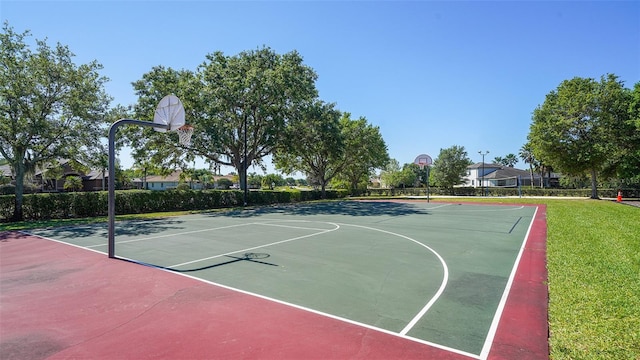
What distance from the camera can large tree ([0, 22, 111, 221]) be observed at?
63.7ft

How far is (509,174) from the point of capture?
75750mm

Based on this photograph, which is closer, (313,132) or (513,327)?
(513,327)

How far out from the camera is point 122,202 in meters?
25.0

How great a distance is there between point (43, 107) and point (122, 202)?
26.1 feet

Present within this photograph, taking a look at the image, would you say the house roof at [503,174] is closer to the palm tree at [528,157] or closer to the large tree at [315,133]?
the palm tree at [528,157]

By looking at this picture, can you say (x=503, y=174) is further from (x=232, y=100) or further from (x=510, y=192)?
(x=232, y=100)

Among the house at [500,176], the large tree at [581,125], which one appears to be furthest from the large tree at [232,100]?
the house at [500,176]

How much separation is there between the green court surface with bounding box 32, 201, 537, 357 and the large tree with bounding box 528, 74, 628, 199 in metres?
27.6

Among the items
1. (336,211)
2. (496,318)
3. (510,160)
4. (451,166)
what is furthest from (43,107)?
(510,160)

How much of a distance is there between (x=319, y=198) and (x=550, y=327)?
4312cm

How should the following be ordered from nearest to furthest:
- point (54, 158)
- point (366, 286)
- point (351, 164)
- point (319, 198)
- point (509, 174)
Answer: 1. point (366, 286)
2. point (54, 158)
3. point (319, 198)
4. point (351, 164)
5. point (509, 174)

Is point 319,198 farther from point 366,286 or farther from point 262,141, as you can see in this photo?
point 366,286

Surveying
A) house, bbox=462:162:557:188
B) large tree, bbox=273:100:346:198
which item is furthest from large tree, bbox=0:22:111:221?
house, bbox=462:162:557:188

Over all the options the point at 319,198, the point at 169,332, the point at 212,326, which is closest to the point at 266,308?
the point at 212,326
